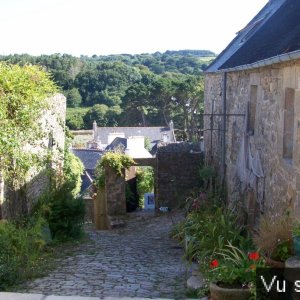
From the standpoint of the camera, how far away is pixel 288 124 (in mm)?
7266

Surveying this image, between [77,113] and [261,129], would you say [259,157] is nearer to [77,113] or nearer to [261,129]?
[261,129]

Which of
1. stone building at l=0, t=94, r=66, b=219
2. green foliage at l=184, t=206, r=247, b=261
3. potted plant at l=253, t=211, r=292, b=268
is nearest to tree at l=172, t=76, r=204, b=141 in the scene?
stone building at l=0, t=94, r=66, b=219

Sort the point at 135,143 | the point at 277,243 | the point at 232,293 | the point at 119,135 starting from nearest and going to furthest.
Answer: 1. the point at 232,293
2. the point at 277,243
3. the point at 135,143
4. the point at 119,135

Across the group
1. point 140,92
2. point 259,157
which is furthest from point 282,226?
point 140,92

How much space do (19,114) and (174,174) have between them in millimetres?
9325

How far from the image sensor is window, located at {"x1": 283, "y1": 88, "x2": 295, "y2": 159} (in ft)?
23.6

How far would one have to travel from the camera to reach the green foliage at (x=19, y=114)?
9156 millimetres

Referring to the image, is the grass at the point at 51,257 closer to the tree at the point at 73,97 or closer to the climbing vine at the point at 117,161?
the climbing vine at the point at 117,161

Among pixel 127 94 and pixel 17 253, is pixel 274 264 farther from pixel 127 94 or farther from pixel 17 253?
pixel 127 94

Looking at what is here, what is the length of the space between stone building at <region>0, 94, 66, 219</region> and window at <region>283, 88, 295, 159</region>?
5146mm

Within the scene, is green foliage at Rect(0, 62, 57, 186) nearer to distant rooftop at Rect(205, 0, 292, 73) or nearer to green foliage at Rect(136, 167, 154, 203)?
distant rooftop at Rect(205, 0, 292, 73)

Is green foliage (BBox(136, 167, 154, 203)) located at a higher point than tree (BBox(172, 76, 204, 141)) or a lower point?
lower

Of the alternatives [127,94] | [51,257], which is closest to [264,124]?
[51,257]

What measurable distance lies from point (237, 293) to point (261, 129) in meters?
4.60
